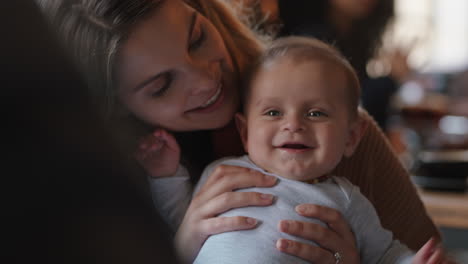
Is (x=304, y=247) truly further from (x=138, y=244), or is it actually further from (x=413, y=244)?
(x=138, y=244)

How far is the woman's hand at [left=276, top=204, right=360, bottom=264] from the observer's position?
0.85 metres

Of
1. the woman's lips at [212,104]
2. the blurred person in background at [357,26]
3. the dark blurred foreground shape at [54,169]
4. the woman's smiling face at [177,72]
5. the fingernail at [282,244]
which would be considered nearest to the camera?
the dark blurred foreground shape at [54,169]

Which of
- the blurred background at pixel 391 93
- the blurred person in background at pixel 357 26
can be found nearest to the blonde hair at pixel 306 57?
the blurred background at pixel 391 93

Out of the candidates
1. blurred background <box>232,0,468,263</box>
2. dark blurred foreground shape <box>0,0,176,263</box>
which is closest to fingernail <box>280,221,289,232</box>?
dark blurred foreground shape <box>0,0,176,263</box>

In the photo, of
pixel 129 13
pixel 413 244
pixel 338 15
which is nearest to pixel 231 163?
pixel 129 13

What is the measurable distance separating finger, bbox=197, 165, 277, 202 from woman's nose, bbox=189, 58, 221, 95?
0.17m

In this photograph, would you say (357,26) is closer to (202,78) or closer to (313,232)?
(202,78)

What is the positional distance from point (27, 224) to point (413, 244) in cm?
100

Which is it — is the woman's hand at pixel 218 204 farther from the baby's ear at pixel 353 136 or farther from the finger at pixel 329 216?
the baby's ear at pixel 353 136

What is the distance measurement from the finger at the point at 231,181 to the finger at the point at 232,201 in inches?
0.9

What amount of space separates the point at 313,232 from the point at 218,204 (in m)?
0.18

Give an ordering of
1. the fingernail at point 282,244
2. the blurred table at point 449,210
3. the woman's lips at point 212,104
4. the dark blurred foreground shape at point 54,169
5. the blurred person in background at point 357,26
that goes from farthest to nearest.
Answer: the blurred person in background at point 357,26 → the blurred table at point 449,210 → the woman's lips at point 212,104 → the fingernail at point 282,244 → the dark blurred foreground shape at point 54,169

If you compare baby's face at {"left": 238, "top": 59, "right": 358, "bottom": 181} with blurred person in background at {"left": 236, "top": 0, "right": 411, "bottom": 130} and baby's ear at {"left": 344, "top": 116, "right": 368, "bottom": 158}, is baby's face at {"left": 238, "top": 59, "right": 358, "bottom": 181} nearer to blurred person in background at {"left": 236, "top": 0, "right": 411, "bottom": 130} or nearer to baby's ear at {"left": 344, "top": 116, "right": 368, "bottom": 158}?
baby's ear at {"left": 344, "top": 116, "right": 368, "bottom": 158}

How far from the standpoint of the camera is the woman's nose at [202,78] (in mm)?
986
